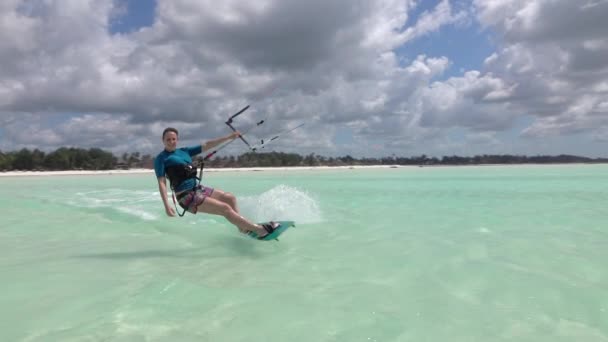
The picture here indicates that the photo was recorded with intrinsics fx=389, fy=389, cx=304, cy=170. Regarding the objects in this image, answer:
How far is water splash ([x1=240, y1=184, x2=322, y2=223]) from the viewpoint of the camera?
11000mm

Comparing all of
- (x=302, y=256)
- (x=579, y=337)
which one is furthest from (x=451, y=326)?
(x=302, y=256)

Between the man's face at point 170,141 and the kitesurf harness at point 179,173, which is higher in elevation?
the man's face at point 170,141

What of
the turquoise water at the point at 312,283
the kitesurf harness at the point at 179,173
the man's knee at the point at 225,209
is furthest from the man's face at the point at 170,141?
the turquoise water at the point at 312,283

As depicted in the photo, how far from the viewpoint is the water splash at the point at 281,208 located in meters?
11.0

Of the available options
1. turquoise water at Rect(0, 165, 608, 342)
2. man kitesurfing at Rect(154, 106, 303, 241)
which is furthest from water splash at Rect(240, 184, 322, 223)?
man kitesurfing at Rect(154, 106, 303, 241)

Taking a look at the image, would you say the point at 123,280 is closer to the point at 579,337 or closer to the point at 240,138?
the point at 240,138

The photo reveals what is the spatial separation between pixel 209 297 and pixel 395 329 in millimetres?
2147

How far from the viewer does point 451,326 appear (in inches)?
148

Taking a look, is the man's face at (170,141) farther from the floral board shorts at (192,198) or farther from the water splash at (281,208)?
the water splash at (281,208)

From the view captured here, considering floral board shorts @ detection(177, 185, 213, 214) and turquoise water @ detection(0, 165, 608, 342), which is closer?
turquoise water @ detection(0, 165, 608, 342)

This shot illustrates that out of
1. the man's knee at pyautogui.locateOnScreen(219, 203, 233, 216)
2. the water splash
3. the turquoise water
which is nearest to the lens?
the turquoise water

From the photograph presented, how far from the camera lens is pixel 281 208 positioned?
11805 millimetres

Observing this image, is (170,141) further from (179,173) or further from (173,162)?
(179,173)

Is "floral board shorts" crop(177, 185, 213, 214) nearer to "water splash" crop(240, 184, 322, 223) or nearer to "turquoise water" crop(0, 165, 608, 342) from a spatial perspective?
"turquoise water" crop(0, 165, 608, 342)
